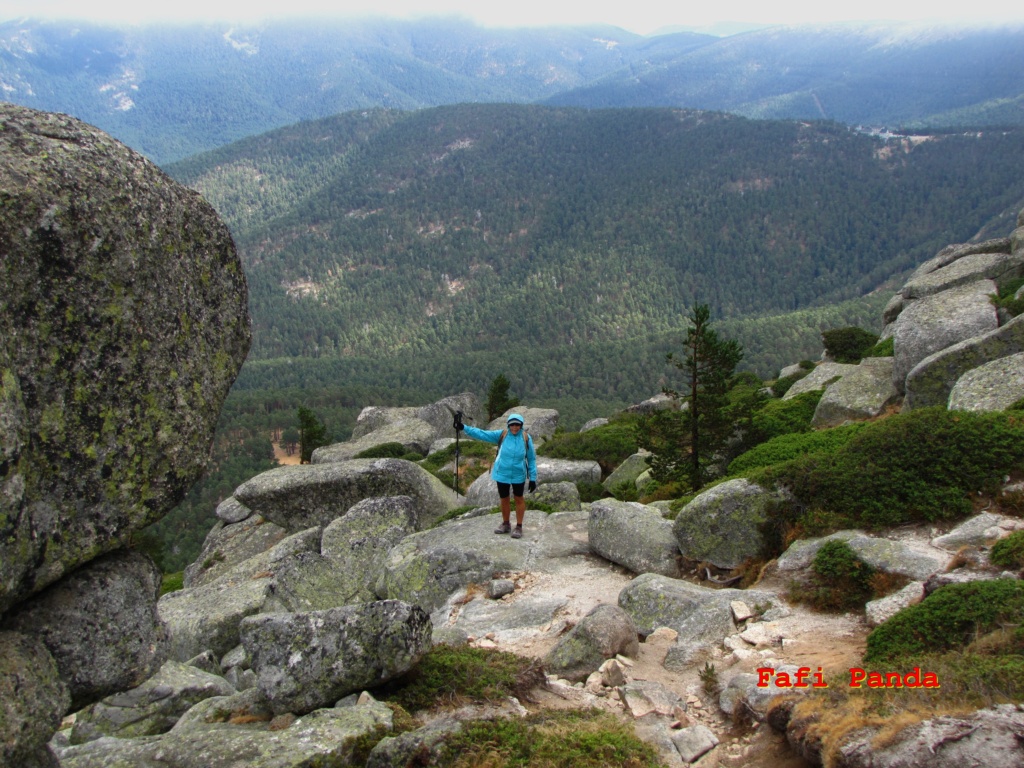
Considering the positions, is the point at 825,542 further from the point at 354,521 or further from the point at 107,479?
the point at 354,521

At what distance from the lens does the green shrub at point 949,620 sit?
7.23 meters

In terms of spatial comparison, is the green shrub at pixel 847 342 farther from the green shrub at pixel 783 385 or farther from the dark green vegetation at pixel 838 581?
the dark green vegetation at pixel 838 581

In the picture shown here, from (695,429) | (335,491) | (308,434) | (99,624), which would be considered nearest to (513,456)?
(695,429)

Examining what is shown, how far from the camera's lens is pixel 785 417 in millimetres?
22219

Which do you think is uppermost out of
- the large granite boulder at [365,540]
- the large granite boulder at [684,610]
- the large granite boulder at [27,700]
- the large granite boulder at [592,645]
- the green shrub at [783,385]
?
the large granite boulder at [27,700]

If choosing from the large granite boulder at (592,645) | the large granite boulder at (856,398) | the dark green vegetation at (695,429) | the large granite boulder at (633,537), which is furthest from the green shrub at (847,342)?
the large granite boulder at (592,645)

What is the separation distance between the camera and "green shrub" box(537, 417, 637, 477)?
95.5ft

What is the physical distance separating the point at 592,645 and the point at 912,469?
6301 mm

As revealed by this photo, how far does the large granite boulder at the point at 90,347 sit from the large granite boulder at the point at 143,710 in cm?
503

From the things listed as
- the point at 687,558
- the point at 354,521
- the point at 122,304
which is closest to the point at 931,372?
the point at 687,558

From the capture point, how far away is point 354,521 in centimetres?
1864

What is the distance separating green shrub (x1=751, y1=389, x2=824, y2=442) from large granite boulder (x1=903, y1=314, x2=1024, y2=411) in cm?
368

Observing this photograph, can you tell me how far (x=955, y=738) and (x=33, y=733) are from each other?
711 centimetres

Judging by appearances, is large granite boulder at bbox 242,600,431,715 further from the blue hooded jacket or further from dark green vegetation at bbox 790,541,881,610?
the blue hooded jacket
